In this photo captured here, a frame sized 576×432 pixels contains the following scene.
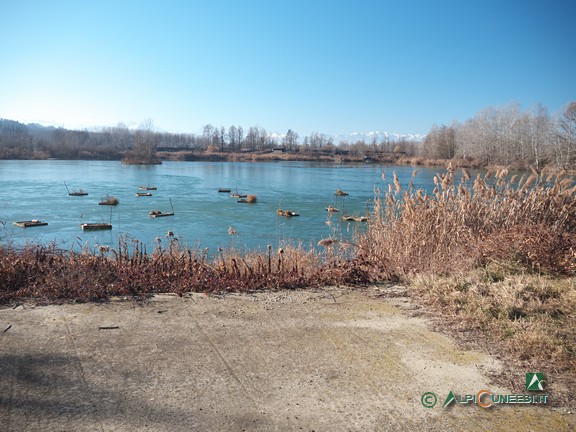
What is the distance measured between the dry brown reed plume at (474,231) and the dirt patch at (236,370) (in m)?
1.72

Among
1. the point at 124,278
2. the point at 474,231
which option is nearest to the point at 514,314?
the point at 474,231

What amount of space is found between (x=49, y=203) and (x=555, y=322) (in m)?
28.9

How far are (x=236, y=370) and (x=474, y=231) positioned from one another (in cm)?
500

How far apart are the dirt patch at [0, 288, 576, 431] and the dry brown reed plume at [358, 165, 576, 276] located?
67.8 inches

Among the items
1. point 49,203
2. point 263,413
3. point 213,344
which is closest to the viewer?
point 263,413

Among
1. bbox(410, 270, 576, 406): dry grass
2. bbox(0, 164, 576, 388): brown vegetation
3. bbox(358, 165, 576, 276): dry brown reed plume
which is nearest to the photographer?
bbox(410, 270, 576, 406): dry grass

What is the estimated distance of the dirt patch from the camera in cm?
274

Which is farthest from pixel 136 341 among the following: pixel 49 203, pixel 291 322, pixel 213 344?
pixel 49 203

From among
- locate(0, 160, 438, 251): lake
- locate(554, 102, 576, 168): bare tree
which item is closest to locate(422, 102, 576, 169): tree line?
locate(554, 102, 576, 168): bare tree

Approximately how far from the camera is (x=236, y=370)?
10.9ft

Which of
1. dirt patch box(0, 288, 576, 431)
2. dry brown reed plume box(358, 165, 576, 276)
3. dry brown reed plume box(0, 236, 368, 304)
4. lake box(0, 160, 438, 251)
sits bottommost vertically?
lake box(0, 160, 438, 251)

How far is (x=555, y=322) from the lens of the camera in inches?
159

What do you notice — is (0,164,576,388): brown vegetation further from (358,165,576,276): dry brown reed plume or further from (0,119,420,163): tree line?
(0,119,420,163): tree line

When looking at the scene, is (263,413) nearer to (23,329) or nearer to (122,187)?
(23,329)
